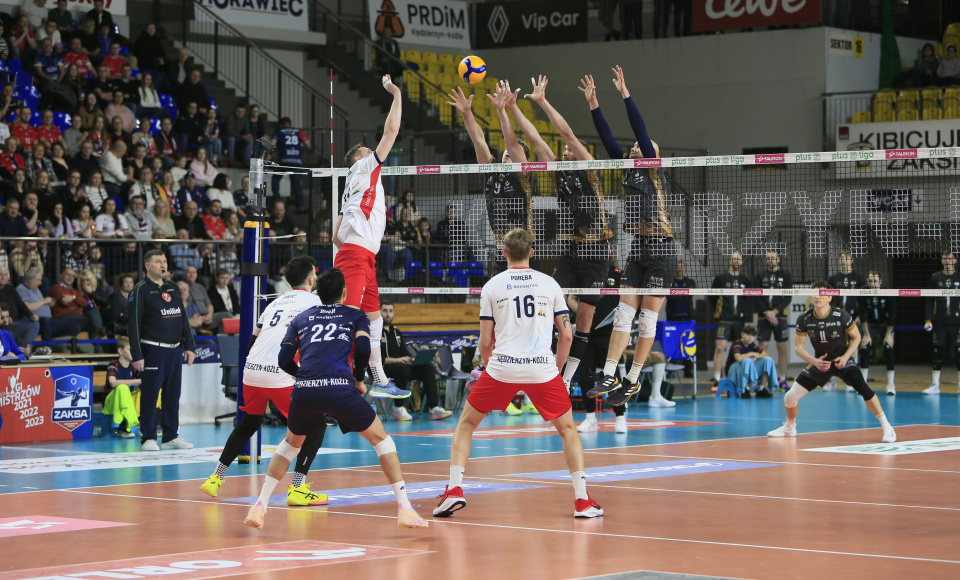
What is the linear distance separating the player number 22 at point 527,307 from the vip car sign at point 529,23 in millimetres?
23116

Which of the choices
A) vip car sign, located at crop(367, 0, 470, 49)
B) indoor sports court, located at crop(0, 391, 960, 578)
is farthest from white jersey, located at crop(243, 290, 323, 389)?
vip car sign, located at crop(367, 0, 470, 49)

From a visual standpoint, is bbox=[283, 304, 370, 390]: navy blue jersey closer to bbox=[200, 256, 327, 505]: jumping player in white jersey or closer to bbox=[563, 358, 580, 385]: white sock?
bbox=[200, 256, 327, 505]: jumping player in white jersey

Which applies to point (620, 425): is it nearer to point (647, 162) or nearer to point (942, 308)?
point (647, 162)

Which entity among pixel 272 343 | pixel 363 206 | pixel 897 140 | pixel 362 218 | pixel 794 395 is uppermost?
pixel 897 140

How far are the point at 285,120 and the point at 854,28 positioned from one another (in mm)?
13495

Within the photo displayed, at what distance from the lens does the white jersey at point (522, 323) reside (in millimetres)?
9094

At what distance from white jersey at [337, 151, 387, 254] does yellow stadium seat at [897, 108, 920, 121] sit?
19938 mm

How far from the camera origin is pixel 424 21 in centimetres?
3114

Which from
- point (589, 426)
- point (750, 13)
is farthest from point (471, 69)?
point (750, 13)

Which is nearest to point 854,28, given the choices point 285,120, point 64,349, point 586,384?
point 285,120

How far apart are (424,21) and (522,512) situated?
2331 cm

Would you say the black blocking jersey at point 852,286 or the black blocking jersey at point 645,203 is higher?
the black blocking jersey at point 645,203

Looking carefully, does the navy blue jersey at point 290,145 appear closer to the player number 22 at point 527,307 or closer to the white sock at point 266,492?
the player number 22 at point 527,307

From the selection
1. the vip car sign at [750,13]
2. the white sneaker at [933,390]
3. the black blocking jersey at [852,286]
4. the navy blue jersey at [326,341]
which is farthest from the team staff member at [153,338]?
the vip car sign at [750,13]
